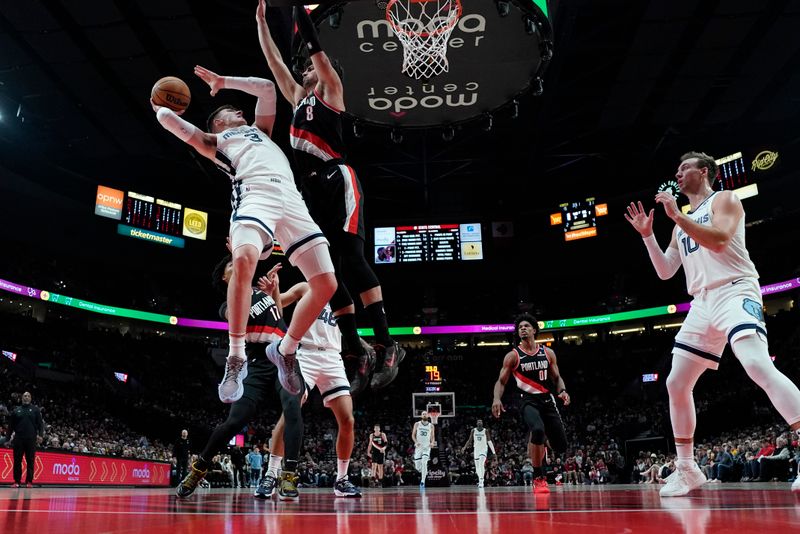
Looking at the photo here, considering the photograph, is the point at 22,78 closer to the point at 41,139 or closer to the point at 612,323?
the point at 41,139

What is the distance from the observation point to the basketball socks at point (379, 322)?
4.32 meters

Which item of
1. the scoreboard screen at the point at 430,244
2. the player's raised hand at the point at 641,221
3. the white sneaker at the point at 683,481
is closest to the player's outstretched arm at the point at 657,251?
the player's raised hand at the point at 641,221

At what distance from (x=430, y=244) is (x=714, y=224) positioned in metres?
21.8

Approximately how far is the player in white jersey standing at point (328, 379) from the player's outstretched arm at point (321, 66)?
145 centimetres

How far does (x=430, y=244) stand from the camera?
25.7 meters

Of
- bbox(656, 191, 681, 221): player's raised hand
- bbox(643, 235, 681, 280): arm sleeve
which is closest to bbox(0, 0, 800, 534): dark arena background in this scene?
→ bbox(643, 235, 681, 280): arm sleeve

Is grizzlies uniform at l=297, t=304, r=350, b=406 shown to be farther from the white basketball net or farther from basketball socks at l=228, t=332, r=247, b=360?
the white basketball net

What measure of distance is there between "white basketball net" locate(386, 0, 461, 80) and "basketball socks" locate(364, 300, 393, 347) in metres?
3.89

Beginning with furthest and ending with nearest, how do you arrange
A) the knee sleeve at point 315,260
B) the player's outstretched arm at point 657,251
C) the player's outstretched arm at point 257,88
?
1. the player's outstretched arm at point 657,251
2. the player's outstretched arm at point 257,88
3. the knee sleeve at point 315,260

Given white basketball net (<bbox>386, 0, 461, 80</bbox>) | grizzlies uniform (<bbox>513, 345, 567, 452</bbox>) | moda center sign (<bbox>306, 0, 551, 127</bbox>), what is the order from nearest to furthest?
moda center sign (<bbox>306, 0, 551, 127</bbox>) → white basketball net (<bbox>386, 0, 461, 80</bbox>) → grizzlies uniform (<bbox>513, 345, 567, 452</bbox>)

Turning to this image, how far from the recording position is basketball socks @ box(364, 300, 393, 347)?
14.2 ft

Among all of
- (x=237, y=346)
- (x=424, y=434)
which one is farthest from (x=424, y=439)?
(x=237, y=346)

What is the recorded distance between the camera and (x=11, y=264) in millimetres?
24516

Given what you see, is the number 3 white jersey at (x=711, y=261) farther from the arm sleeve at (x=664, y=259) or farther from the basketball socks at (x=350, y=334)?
the basketball socks at (x=350, y=334)
